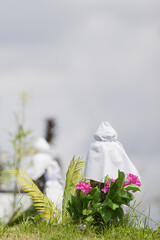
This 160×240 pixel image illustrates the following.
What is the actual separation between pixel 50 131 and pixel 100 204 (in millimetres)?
4817

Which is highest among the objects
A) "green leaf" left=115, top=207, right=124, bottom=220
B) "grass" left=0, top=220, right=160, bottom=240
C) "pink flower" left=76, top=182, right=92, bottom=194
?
"pink flower" left=76, top=182, right=92, bottom=194

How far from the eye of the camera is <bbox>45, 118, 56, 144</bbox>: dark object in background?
30.5 feet

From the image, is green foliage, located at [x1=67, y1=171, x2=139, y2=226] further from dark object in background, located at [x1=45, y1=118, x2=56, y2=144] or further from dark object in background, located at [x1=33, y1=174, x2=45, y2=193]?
dark object in background, located at [x1=45, y1=118, x2=56, y2=144]

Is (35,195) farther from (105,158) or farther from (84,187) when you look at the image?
(105,158)

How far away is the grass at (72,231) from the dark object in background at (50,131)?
13.9ft

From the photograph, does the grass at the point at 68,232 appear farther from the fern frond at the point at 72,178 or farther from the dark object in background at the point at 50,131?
the dark object in background at the point at 50,131

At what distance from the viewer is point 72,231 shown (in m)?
4.64

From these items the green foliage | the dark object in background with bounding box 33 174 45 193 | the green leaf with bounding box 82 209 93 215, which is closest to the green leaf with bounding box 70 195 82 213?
the green foliage

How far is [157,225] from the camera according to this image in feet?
16.6

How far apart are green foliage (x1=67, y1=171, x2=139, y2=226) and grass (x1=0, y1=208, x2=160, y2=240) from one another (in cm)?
12

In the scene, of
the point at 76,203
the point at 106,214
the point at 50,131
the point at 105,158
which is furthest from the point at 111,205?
the point at 50,131

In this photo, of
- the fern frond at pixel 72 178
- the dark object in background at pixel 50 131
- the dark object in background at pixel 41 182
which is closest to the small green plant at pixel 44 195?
Result: the fern frond at pixel 72 178

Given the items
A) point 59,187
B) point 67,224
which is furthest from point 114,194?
point 59,187

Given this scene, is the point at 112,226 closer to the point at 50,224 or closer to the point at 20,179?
the point at 50,224
